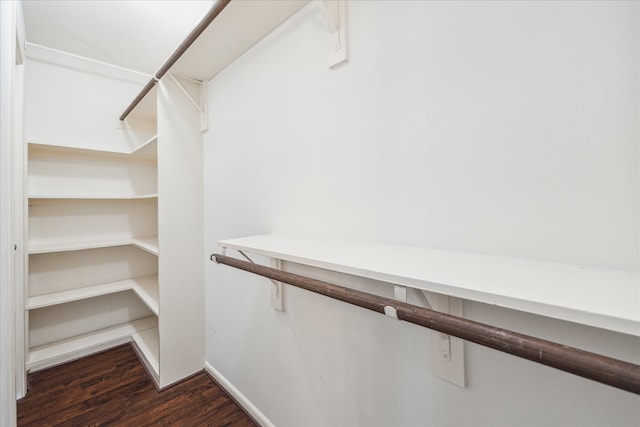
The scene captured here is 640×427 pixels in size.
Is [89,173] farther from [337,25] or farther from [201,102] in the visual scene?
[337,25]

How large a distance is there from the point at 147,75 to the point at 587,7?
110 inches

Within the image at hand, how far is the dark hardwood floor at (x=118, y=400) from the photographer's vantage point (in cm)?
146

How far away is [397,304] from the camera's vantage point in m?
0.59

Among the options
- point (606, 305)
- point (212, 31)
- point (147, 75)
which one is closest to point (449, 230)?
point (606, 305)

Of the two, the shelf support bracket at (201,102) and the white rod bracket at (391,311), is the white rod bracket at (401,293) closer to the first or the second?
the white rod bracket at (391,311)

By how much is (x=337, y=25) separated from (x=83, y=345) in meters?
2.67

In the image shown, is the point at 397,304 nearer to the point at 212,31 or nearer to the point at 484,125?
the point at 484,125

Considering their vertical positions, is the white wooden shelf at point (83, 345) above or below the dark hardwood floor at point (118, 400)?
above

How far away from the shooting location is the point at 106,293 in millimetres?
2033

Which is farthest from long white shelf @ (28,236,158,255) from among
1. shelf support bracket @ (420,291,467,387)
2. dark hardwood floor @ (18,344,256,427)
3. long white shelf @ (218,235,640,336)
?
shelf support bracket @ (420,291,467,387)

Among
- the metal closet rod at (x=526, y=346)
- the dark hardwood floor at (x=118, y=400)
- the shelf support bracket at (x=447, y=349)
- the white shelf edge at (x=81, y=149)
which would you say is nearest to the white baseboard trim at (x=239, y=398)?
the dark hardwood floor at (x=118, y=400)

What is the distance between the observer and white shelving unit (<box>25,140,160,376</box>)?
1.92m

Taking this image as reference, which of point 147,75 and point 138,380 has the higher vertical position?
point 147,75

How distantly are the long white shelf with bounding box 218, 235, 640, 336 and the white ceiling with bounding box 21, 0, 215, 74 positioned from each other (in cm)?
141
